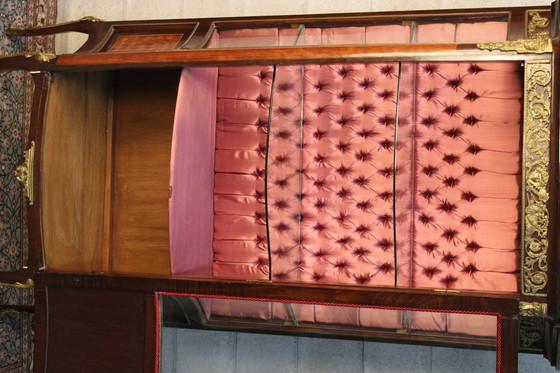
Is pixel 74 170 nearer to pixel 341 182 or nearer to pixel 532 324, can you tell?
pixel 341 182

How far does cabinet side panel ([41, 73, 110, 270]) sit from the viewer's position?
6.27ft

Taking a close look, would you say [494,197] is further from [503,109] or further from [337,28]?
[337,28]

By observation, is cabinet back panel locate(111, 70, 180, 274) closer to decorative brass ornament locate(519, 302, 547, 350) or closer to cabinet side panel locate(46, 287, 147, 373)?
cabinet side panel locate(46, 287, 147, 373)

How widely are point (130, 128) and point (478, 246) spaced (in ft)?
4.24

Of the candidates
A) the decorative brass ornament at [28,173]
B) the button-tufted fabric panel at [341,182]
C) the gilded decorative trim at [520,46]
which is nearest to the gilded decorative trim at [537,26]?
the gilded decorative trim at [520,46]

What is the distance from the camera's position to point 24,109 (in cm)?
251

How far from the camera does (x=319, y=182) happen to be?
1.99m

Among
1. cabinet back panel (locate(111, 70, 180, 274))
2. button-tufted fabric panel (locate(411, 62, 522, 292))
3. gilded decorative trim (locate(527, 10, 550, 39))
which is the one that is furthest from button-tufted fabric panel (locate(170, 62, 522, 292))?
A: cabinet back panel (locate(111, 70, 180, 274))

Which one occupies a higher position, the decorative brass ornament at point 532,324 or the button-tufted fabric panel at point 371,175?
the button-tufted fabric panel at point 371,175

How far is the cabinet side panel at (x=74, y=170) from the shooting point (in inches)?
75.2

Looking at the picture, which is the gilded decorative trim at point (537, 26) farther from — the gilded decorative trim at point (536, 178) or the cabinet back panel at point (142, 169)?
the cabinet back panel at point (142, 169)

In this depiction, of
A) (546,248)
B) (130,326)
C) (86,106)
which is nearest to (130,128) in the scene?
(86,106)

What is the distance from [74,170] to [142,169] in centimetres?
26

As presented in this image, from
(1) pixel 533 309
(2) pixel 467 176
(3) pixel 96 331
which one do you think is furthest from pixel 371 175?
(3) pixel 96 331
